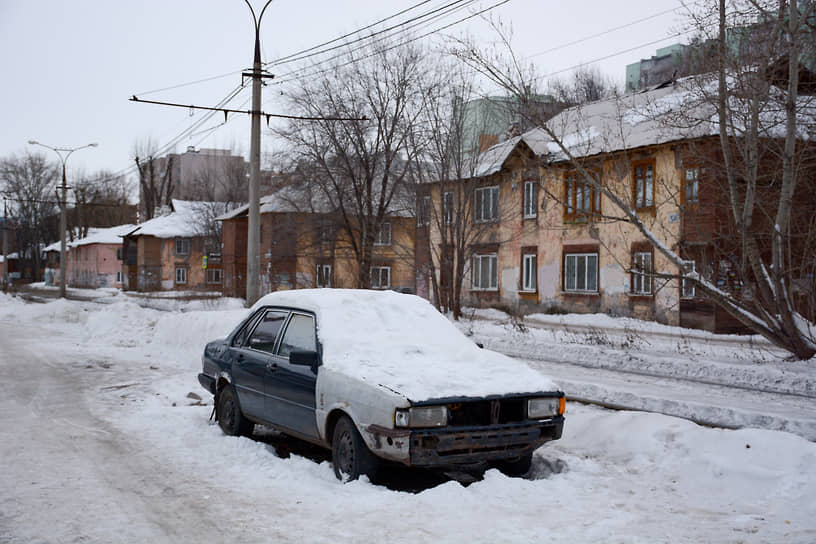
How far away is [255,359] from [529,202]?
24.8 m

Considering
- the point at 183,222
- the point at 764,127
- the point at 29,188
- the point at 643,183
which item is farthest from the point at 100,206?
the point at 764,127

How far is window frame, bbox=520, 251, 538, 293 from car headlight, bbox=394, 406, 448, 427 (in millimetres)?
25434

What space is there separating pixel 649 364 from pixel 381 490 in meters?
10.8

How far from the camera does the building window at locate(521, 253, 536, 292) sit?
31.2m

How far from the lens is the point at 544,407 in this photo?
6449mm

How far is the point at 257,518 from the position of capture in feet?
17.6

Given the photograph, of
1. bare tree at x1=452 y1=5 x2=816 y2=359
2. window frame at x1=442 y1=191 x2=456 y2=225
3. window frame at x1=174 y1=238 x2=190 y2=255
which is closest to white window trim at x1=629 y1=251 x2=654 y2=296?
window frame at x1=442 y1=191 x2=456 y2=225

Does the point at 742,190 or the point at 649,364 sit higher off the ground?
the point at 742,190

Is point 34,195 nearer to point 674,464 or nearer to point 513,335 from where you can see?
point 513,335

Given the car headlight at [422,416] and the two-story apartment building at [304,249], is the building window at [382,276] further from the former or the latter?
the car headlight at [422,416]

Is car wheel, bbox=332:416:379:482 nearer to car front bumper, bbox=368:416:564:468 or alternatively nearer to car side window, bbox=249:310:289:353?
car front bumper, bbox=368:416:564:468

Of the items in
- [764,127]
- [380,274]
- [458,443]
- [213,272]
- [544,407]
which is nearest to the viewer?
[458,443]

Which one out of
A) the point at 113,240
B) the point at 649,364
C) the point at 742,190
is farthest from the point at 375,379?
the point at 113,240

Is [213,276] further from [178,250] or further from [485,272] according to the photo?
[485,272]
